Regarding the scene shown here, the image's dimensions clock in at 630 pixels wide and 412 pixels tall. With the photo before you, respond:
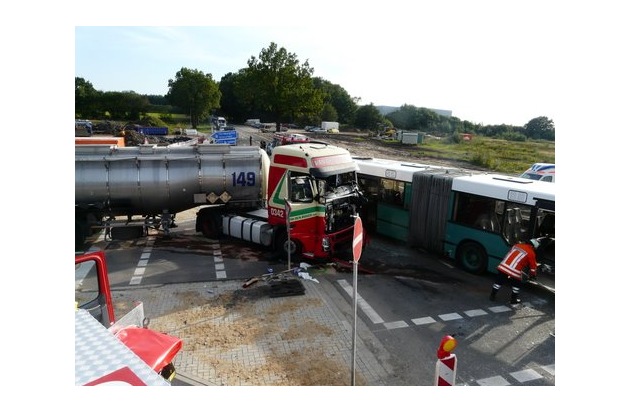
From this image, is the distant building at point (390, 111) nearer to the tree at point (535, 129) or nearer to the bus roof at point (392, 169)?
the tree at point (535, 129)

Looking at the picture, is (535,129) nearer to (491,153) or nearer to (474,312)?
(491,153)

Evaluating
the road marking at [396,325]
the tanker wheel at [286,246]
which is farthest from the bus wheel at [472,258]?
the tanker wheel at [286,246]

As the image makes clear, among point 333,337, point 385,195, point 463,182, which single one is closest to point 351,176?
point 385,195

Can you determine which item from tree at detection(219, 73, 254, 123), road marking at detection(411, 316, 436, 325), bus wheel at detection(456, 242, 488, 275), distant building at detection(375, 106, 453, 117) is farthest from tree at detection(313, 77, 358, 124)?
road marking at detection(411, 316, 436, 325)

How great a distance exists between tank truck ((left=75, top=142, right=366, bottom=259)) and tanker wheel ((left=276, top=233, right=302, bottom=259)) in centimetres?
3

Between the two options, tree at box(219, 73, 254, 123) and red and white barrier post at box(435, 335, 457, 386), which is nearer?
red and white barrier post at box(435, 335, 457, 386)

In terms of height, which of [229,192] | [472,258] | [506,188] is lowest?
[472,258]

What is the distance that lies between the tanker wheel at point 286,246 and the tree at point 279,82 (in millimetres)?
33712

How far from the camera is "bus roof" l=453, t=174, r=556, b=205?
9.79 metres

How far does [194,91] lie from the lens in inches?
2347

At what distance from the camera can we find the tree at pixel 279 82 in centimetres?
4312

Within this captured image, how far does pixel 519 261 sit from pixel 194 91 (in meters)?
57.8

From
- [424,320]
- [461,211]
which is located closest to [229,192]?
[461,211]

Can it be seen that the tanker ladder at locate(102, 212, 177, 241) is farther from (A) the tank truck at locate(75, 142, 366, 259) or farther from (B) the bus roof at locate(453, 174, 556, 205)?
(B) the bus roof at locate(453, 174, 556, 205)
